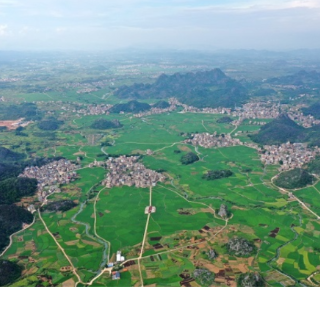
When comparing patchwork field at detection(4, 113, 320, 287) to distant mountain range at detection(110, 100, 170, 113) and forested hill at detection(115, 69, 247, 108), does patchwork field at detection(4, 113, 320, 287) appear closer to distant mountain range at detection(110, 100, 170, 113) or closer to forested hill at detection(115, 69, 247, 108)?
distant mountain range at detection(110, 100, 170, 113)

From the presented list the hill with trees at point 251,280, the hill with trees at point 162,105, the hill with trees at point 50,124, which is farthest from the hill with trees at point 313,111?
the hill with trees at point 251,280

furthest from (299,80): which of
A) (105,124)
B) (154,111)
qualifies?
(105,124)

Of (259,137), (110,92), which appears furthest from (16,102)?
(259,137)

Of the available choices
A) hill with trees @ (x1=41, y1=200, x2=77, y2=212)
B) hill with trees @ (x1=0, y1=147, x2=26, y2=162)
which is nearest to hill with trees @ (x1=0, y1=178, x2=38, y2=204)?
hill with trees @ (x1=41, y1=200, x2=77, y2=212)

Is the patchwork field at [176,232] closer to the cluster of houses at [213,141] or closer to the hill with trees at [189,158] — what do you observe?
the hill with trees at [189,158]

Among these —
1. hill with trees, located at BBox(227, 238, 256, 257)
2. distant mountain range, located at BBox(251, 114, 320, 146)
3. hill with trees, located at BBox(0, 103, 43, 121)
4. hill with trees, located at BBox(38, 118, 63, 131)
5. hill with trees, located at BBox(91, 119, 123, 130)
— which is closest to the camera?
hill with trees, located at BBox(227, 238, 256, 257)
